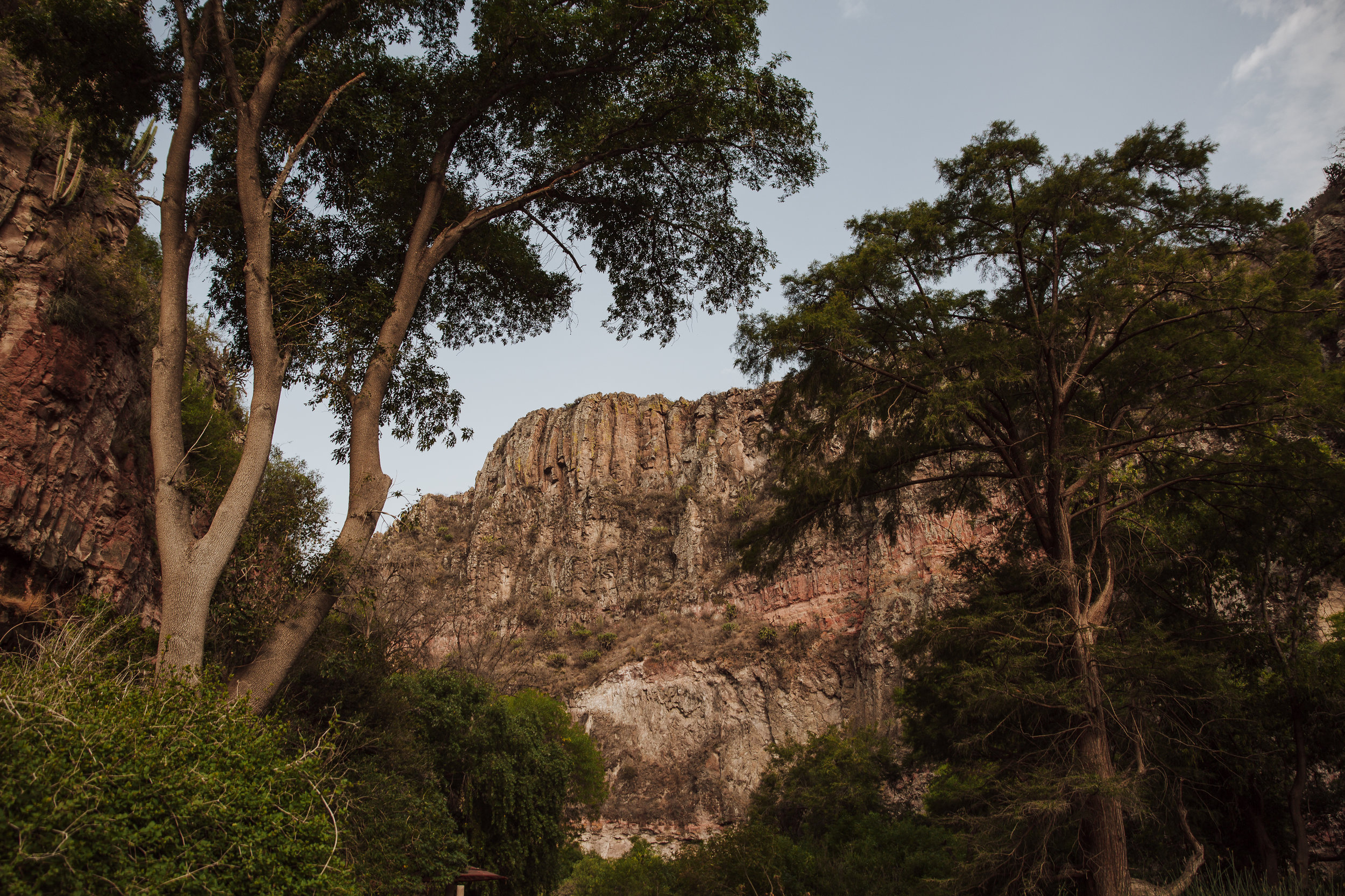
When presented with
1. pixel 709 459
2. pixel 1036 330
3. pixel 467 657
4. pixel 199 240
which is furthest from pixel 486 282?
pixel 709 459

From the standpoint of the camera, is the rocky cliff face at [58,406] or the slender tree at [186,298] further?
the rocky cliff face at [58,406]

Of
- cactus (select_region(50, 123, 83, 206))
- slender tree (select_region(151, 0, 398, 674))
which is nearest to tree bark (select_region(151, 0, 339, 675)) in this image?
slender tree (select_region(151, 0, 398, 674))

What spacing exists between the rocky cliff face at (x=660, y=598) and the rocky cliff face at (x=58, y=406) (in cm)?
1094

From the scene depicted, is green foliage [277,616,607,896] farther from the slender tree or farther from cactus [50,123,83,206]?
cactus [50,123,83,206]

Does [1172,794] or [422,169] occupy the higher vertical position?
[422,169]

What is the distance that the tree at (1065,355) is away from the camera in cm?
914

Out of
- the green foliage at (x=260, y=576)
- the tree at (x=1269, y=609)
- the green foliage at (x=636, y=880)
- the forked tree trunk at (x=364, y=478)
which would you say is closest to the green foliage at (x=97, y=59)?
the forked tree trunk at (x=364, y=478)

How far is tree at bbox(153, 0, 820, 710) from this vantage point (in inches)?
277

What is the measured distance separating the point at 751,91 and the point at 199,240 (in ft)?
21.2

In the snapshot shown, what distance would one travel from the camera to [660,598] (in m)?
58.6

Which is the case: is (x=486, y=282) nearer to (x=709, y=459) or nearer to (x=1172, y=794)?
(x=1172, y=794)

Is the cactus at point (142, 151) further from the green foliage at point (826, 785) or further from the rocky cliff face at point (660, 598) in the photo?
the green foliage at point (826, 785)

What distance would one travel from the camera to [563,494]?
229 feet

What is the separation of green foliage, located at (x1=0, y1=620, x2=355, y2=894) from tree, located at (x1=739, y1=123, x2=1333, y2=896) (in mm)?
7464
